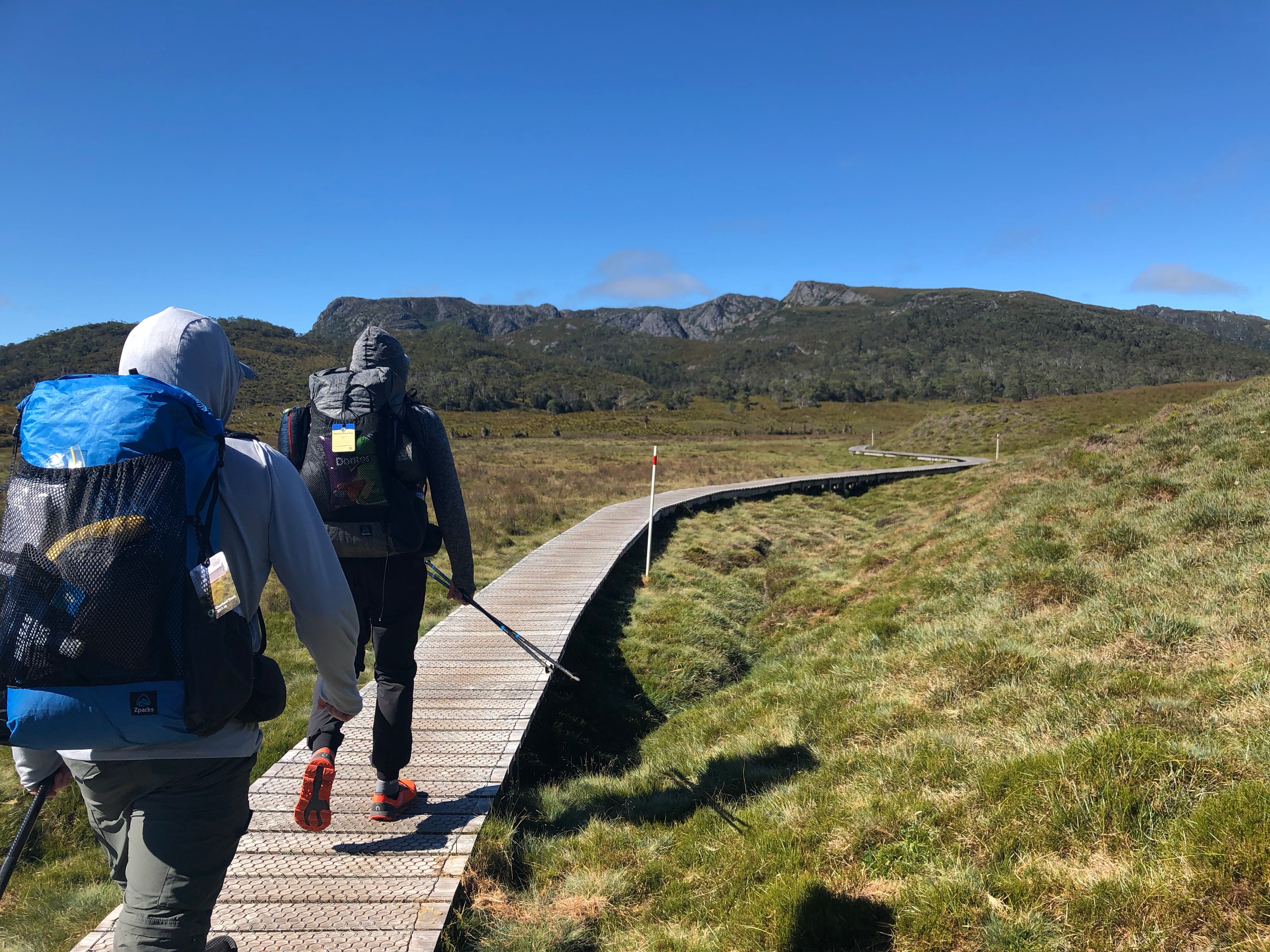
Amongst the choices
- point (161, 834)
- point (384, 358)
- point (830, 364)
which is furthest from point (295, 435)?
point (830, 364)

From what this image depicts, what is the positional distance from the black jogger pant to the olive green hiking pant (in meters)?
1.30

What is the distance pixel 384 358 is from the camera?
322 cm

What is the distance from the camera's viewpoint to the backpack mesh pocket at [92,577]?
1.42 metres

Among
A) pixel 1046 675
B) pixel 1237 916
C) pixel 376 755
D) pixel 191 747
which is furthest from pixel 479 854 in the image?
pixel 1046 675

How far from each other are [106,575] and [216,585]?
23cm

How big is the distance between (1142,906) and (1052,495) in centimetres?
734

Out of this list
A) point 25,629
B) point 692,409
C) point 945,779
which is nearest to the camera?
point 25,629

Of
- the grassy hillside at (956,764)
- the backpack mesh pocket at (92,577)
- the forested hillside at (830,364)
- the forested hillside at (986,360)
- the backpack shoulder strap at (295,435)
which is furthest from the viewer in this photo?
the forested hillside at (986,360)

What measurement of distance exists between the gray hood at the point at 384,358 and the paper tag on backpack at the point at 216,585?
1.55 meters

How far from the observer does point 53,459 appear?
1.49 m

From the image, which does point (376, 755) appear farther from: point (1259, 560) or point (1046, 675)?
point (1259, 560)

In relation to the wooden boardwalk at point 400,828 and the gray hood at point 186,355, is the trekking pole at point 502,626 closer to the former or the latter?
the wooden boardwalk at point 400,828

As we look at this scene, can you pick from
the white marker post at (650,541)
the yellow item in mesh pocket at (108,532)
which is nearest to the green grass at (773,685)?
the white marker post at (650,541)

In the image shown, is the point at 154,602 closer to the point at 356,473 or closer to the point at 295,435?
the point at 356,473
